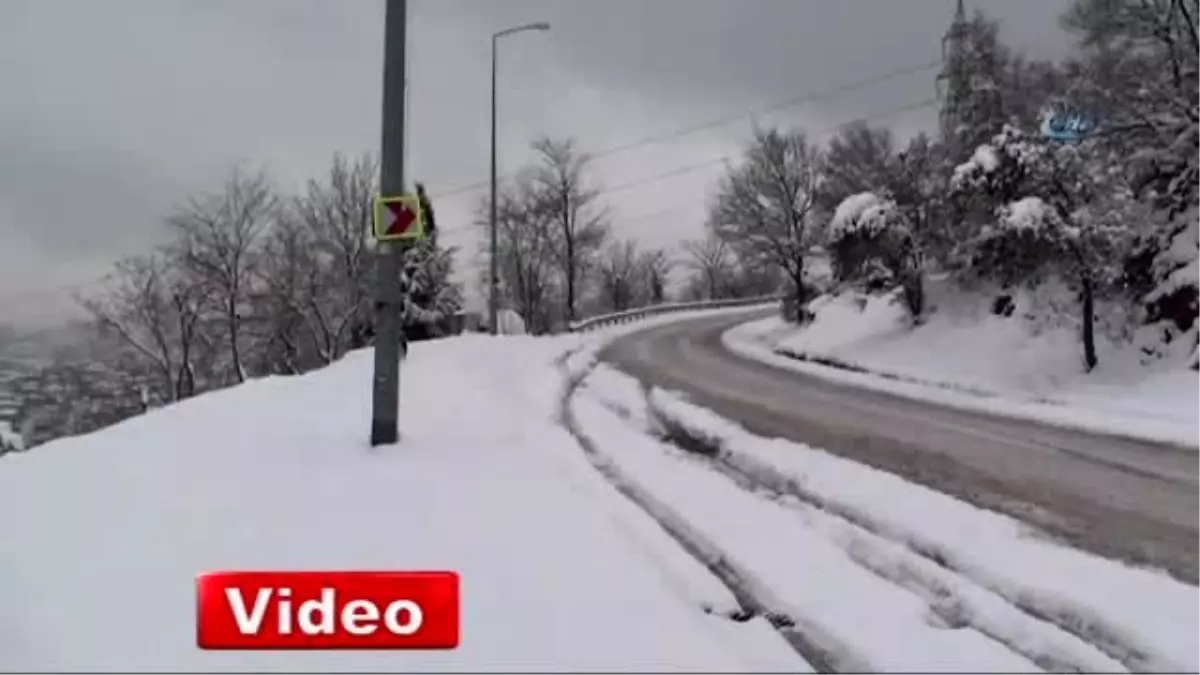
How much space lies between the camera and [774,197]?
5909 cm

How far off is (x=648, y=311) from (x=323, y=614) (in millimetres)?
53109

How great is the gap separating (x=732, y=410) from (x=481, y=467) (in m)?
6.88

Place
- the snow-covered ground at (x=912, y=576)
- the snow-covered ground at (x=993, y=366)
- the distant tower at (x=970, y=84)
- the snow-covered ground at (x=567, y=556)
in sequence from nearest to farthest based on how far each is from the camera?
1. the snow-covered ground at (x=567, y=556)
2. the snow-covered ground at (x=912, y=576)
3. the snow-covered ground at (x=993, y=366)
4. the distant tower at (x=970, y=84)

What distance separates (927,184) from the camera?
33.0 m

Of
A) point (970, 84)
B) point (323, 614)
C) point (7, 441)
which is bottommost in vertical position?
point (7, 441)

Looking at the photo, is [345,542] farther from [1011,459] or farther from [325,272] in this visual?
[325,272]

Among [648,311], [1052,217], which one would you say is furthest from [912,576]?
[648,311]

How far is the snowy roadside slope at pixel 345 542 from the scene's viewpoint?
4.50m

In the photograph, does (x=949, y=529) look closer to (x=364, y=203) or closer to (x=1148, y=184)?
(x=1148, y=184)

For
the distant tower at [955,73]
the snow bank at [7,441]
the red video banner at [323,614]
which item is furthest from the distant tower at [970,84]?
the snow bank at [7,441]

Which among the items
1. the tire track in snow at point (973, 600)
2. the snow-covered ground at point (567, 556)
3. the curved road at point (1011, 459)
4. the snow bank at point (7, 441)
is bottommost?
the snow bank at point (7, 441)

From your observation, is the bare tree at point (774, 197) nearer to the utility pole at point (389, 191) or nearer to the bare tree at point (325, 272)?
the bare tree at point (325, 272)

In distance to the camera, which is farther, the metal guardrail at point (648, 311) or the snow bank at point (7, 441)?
the metal guardrail at point (648, 311)

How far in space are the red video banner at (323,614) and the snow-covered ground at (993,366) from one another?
11.9 metres
